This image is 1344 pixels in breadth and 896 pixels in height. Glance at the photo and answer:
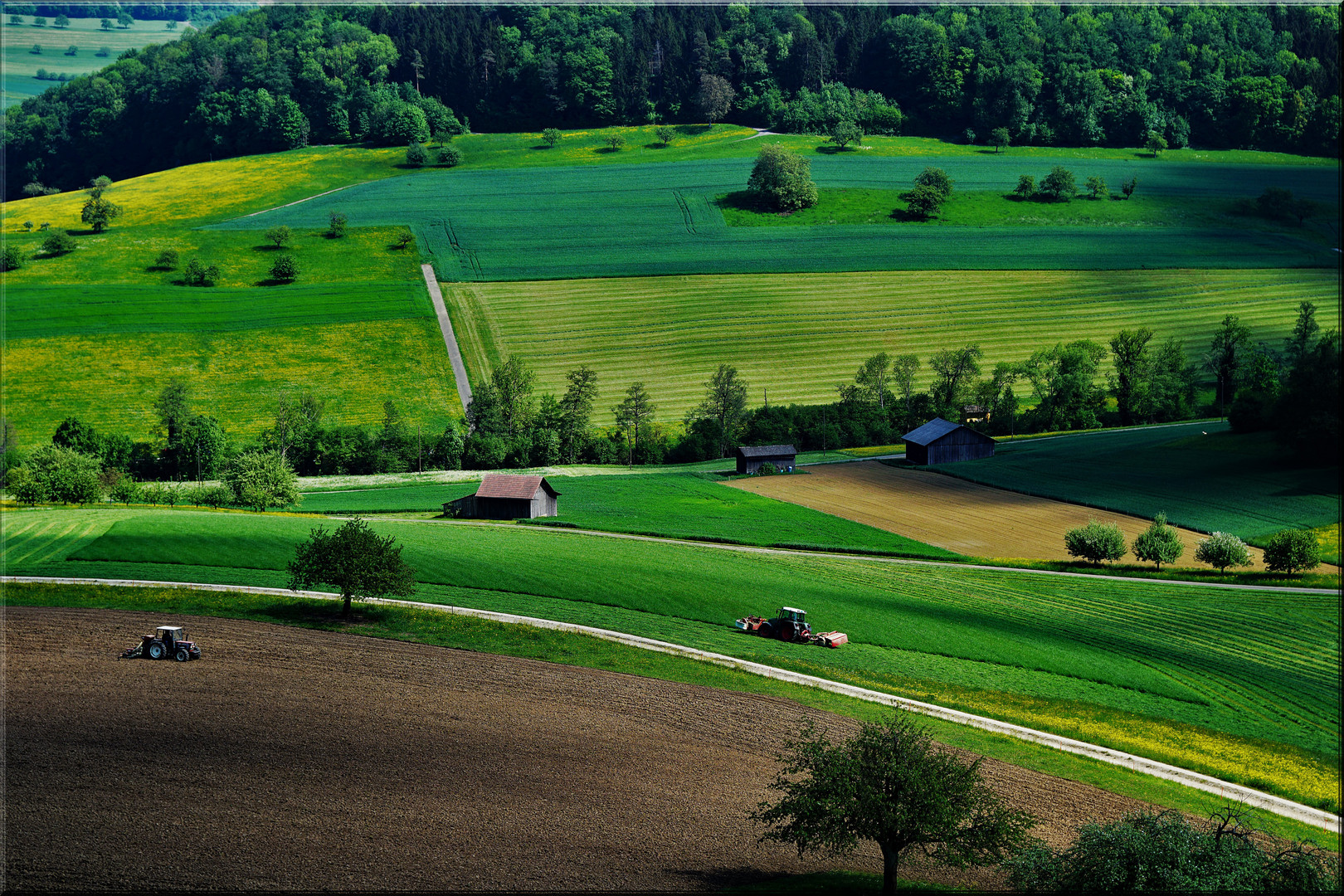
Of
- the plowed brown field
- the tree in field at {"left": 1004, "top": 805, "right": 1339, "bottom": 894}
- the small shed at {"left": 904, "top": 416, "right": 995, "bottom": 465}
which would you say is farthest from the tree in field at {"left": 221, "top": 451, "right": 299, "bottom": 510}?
the tree in field at {"left": 1004, "top": 805, "right": 1339, "bottom": 894}

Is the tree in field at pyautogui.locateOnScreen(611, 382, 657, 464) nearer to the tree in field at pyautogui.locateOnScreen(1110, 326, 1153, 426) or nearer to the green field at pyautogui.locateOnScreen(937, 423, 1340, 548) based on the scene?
the green field at pyautogui.locateOnScreen(937, 423, 1340, 548)

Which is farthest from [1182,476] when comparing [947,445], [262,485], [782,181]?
[782,181]

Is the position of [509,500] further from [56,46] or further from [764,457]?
[56,46]

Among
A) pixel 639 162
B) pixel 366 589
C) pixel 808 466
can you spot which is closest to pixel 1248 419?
pixel 808 466

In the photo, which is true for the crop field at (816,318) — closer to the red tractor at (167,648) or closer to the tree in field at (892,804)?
the red tractor at (167,648)

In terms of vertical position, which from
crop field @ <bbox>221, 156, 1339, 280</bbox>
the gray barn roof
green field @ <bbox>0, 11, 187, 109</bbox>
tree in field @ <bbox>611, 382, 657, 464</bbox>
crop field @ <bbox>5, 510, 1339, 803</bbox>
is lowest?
crop field @ <bbox>5, 510, 1339, 803</bbox>
